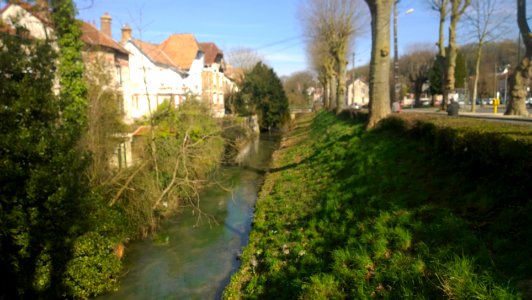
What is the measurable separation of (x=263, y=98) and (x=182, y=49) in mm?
10579

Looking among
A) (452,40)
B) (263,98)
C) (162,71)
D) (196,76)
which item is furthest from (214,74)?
(452,40)

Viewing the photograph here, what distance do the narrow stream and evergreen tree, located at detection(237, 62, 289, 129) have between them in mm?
29352

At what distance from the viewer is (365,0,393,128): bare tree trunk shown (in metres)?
13.9

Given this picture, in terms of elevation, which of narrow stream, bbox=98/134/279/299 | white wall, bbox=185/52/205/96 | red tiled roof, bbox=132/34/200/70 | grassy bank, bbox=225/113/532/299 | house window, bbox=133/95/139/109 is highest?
red tiled roof, bbox=132/34/200/70

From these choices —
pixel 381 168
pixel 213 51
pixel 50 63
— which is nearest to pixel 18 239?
pixel 50 63

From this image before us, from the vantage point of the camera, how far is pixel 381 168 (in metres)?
9.44

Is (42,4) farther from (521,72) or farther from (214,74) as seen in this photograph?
(214,74)

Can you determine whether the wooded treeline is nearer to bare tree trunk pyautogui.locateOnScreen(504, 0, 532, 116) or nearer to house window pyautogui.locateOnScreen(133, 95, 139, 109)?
bare tree trunk pyautogui.locateOnScreen(504, 0, 532, 116)

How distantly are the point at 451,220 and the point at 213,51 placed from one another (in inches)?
1844

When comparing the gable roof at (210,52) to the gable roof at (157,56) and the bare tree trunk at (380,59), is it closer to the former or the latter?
the gable roof at (157,56)

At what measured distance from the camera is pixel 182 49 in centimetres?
4244

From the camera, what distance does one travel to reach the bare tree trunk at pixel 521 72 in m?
17.0

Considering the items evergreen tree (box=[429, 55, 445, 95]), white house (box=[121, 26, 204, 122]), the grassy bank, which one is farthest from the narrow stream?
evergreen tree (box=[429, 55, 445, 95])

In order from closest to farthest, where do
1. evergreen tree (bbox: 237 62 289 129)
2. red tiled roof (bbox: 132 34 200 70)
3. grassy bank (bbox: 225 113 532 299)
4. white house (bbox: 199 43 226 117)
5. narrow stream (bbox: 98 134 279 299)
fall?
grassy bank (bbox: 225 113 532 299) < narrow stream (bbox: 98 134 279 299) < red tiled roof (bbox: 132 34 200 70) < white house (bbox: 199 43 226 117) < evergreen tree (bbox: 237 62 289 129)
